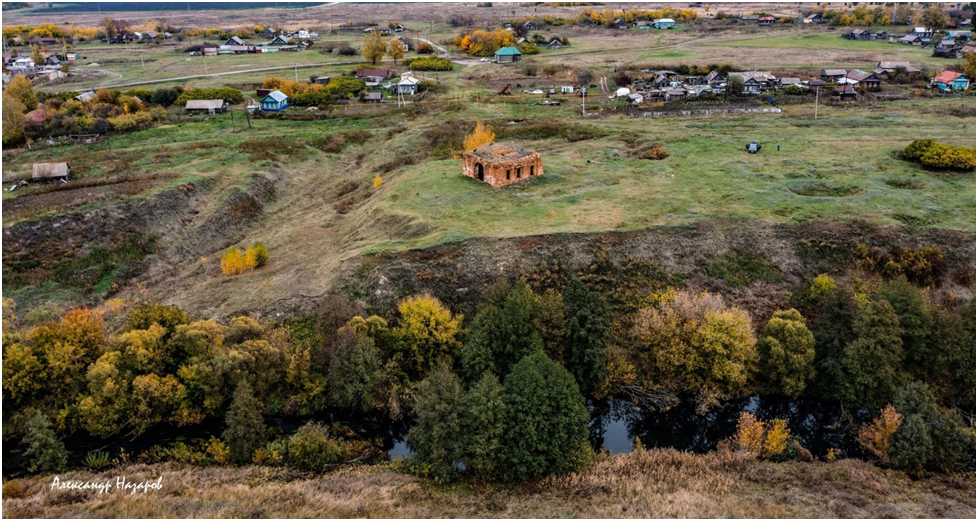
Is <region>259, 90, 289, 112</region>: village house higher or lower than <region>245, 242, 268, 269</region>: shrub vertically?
higher

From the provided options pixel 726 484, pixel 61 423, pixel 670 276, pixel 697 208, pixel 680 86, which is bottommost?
pixel 726 484

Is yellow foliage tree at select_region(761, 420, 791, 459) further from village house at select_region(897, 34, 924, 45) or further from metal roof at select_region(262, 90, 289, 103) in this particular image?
village house at select_region(897, 34, 924, 45)

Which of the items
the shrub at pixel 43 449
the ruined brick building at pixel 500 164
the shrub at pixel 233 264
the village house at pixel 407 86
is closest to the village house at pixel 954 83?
the ruined brick building at pixel 500 164

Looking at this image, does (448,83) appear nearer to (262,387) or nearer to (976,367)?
(262,387)

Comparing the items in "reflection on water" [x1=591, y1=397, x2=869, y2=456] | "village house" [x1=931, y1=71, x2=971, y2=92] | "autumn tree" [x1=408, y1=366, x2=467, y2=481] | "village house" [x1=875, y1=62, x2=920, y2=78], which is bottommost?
"reflection on water" [x1=591, y1=397, x2=869, y2=456]

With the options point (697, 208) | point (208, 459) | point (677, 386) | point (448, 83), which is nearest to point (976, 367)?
point (677, 386)

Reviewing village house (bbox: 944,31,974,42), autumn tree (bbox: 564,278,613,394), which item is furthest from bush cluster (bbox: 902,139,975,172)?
village house (bbox: 944,31,974,42)
